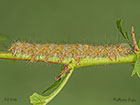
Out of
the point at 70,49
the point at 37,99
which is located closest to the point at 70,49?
the point at 70,49

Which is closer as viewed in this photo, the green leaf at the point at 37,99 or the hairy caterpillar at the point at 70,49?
the green leaf at the point at 37,99

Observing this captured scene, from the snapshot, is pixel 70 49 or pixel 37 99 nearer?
pixel 37 99

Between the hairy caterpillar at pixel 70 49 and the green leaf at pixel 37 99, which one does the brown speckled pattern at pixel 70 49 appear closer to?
the hairy caterpillar at pixel 70 49

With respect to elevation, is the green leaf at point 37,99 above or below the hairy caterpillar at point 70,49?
below

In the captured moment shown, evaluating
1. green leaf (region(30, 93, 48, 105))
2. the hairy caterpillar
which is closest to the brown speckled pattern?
the hairy caterpillar

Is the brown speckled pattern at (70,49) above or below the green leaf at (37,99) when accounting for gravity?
above

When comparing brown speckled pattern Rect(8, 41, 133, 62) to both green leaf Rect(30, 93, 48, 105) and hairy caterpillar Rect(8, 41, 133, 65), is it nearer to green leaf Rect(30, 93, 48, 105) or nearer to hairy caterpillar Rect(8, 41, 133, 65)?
hairy caterpillar Rect(8, 41, 133, 65)

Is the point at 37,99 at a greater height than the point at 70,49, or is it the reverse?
the point at 70,49

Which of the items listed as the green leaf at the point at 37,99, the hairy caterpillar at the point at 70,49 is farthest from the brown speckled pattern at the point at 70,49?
the green leaf at the point at 37,99

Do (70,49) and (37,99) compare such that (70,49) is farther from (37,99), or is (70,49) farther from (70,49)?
(37,99)
